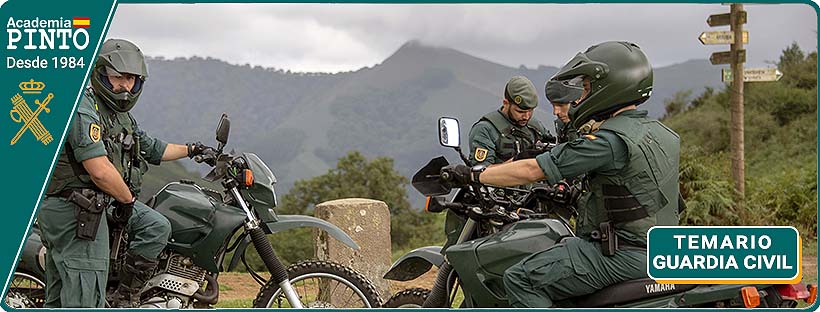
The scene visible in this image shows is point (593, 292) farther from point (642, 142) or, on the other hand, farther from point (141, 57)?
point (141, 57)

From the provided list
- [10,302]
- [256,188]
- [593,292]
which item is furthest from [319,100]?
[593,292]

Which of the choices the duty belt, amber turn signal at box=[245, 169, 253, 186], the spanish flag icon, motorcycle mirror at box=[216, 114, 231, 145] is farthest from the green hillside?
the spanish flag icon

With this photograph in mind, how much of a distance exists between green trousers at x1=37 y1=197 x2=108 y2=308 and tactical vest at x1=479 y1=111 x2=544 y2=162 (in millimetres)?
2644

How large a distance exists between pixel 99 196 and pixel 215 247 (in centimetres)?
77

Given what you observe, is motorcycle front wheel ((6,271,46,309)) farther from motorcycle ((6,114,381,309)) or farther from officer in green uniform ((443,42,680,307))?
officer in green uniform ((443,42,680,307))

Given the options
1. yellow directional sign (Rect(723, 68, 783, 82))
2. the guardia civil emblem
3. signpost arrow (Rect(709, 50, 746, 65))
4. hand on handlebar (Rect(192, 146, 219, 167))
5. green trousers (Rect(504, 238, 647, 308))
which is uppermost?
signpost arrow (Rect(709, 50, 746, 65))

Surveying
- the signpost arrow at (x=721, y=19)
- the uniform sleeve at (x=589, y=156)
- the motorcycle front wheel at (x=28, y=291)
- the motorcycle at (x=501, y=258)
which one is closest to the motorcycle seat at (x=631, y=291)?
the motorcycle at (x=501, y=258)

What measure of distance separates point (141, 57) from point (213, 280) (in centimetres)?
134

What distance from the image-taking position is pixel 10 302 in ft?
17.1

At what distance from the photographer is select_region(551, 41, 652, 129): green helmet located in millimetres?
4180

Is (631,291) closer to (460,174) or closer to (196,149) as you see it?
(460,174)

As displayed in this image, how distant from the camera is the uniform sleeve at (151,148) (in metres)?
5.81

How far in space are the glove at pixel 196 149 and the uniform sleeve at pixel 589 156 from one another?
241 centimetres

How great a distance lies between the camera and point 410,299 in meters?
5.18
